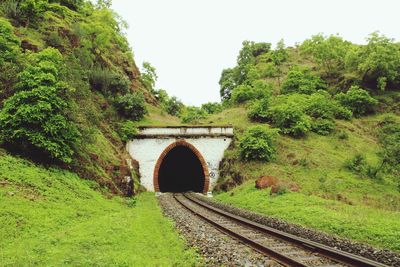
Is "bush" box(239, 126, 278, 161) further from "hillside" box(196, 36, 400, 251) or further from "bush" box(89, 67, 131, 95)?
"bush" box(89, 67, 131, 95)

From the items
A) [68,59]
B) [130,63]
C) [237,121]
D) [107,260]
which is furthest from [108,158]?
[130,63]

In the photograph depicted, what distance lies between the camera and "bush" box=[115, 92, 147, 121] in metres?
27.5

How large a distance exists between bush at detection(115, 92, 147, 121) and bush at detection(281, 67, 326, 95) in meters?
18.1

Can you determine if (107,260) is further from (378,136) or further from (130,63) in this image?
(130,63)

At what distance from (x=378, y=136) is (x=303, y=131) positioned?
8.20 metres

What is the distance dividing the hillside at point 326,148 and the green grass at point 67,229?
5.59 m

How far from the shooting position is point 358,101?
105 ft

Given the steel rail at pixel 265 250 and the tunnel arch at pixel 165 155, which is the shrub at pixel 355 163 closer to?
the tunnel arch at pixel 165 155

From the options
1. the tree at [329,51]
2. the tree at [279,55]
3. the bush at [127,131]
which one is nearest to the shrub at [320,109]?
the tree at [329,51]

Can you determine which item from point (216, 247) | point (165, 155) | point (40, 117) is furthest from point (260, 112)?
point (216, 247)

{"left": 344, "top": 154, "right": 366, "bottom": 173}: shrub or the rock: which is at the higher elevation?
{"left": 344, "top": 154, "right": 366, "bottom": 173}: shrub

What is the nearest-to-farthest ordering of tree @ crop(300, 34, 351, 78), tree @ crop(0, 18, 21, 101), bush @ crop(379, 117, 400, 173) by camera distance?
tree @ crop(0, 18, 21, 101)
bush @ crop(379, 117, 400, 173)
tree @ crop(300, 34, 351, 78)

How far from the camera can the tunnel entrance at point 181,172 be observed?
33.1 meters

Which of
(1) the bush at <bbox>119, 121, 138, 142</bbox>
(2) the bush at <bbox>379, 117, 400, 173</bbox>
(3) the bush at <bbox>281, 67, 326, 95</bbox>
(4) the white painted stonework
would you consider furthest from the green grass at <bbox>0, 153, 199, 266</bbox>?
(3) the bush at <bbox>281, 67, 326, 95</bbox>
